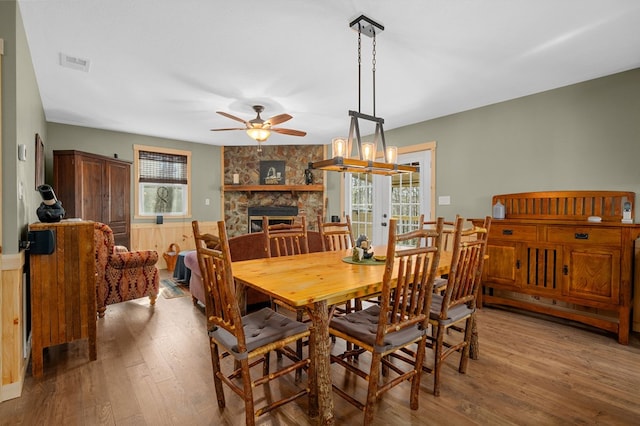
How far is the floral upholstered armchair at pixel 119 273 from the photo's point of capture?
10.9 feet

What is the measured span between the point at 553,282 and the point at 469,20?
259 centimetres

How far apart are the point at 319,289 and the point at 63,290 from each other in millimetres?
2008

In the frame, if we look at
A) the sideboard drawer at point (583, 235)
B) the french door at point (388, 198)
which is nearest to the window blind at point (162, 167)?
the french door at point (388, 198)

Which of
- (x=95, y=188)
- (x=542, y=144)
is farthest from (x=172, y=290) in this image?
(x=542, y=144)

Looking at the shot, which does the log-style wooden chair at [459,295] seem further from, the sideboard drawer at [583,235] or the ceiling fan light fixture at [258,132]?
the ceiling fan light fixture at [258,132]

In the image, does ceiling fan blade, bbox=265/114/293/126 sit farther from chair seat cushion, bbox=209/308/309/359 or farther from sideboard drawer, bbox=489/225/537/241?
sideboard drawer, bbox=489/225/537/241

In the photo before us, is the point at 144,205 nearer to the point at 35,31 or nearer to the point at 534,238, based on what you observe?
the point at 35,31

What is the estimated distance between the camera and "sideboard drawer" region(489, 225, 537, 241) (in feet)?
11.0

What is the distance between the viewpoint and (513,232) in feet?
11.5

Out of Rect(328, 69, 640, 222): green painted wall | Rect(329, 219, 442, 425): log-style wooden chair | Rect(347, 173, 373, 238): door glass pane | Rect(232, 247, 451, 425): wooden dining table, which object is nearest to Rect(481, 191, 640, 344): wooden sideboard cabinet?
Rect(328, 69, 640, 222): green painted wall

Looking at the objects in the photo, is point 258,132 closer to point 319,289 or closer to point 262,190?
point 262,190

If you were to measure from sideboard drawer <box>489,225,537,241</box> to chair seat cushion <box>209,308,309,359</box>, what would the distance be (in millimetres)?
2752

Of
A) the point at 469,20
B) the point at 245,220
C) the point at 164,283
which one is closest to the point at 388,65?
the point at 469,20

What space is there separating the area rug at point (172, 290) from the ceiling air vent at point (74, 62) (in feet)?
8.87
